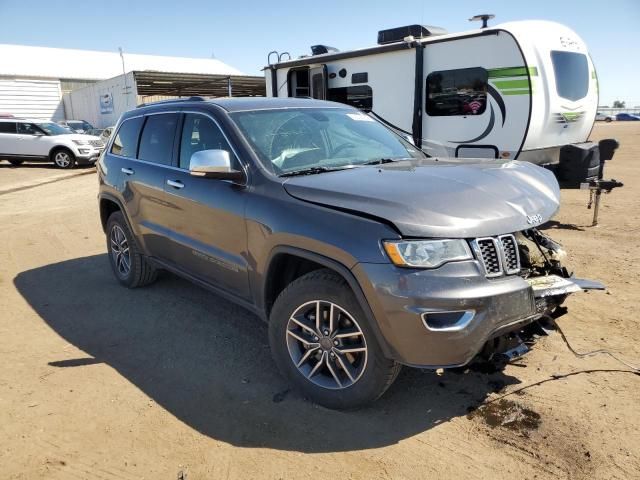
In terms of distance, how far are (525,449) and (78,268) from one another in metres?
5.32

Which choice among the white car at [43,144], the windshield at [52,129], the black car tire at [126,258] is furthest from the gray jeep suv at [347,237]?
the windshield at [52,129]

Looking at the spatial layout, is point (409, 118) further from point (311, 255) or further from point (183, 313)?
point (311, 255)

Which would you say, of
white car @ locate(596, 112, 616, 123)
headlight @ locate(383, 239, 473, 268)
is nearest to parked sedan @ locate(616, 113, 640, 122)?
white car @ locate(596, 112, 616, 123)

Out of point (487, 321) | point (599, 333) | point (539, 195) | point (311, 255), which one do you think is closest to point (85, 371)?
point (311, 255)

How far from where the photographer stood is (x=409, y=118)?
30.9 feet

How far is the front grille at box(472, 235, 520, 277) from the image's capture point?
8.36 feet

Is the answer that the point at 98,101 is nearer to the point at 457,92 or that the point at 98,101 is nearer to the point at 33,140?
the point at 33,140

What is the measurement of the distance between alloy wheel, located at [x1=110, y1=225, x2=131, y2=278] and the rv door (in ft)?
22.1

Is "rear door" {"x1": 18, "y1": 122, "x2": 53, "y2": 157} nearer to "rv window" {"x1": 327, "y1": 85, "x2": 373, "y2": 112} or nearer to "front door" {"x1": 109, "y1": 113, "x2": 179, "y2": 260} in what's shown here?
"rv window" {"x1": 327, "y1": 85, "x2": 373, "y2": 112}

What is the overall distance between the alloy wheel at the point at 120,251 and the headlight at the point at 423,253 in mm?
3444

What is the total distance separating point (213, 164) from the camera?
3.20 meters

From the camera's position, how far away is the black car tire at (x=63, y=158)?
17.8 metres

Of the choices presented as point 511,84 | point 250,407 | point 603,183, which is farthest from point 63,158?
point 250,407

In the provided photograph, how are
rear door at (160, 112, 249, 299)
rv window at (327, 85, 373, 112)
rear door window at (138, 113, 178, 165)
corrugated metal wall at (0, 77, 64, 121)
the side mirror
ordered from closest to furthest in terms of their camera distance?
1. the side mirror
2. rear door at (160, 112, 249, 299)
3. rear door window at (138, 113, 178, 165)
4. rv window at (327, 85, 373, 112)
5. corrugated metal wall at (0, 77, 64, 121)
